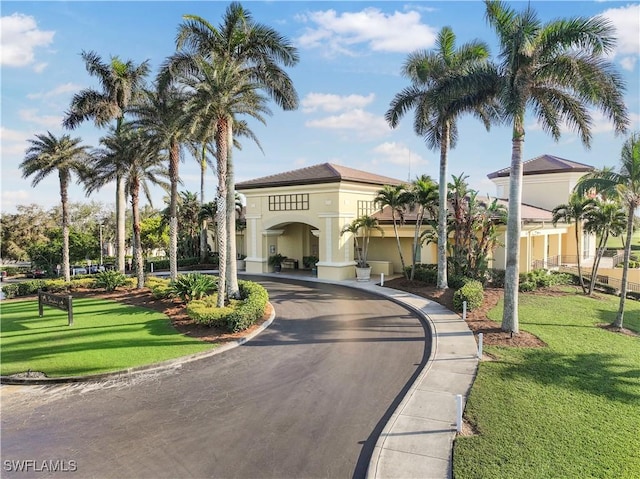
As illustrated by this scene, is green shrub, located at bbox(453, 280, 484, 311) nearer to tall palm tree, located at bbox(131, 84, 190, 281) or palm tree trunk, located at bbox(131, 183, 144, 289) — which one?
tall palm tree, located at bbox(131, 84, 190, 281)

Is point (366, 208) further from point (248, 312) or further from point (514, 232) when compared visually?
point (248, 312)

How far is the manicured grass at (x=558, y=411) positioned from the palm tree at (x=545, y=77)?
9.30 ft

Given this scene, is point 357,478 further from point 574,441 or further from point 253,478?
point 574,441

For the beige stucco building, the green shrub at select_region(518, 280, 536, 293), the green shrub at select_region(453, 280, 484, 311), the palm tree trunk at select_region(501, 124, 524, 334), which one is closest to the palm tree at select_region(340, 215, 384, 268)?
the beige stucco building

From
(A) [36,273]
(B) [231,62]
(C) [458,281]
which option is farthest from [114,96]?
(C) [458,281]

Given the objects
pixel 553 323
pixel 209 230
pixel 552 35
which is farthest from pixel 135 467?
pixel 209 230

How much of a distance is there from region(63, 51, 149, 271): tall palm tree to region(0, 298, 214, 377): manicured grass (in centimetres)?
947

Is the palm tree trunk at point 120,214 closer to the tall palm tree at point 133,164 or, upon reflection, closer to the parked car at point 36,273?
the tall palm tree at point 133,164

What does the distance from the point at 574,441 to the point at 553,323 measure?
9.95 metres

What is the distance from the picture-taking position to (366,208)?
1211 inches

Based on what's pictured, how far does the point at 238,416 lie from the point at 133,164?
19746mm

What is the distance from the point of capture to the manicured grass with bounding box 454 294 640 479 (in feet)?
22.2

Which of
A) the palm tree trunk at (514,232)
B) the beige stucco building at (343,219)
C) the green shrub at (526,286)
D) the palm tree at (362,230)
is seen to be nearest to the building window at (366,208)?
the beige stucco building at (343,219)

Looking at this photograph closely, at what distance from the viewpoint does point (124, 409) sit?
9289 mm
